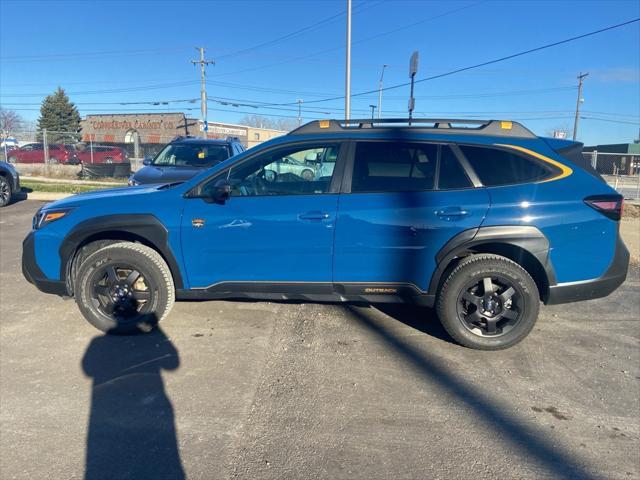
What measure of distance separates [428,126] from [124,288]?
3.10 meters

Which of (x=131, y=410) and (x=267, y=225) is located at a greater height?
(x=267, y=225)

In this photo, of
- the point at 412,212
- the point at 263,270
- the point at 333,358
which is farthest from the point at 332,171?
the point at 333,358

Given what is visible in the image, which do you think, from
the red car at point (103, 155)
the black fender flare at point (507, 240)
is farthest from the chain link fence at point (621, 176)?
the red car at point (103, 155)

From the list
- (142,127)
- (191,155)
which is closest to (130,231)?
(191,155)

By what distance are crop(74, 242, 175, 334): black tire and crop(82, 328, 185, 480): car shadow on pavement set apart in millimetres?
161

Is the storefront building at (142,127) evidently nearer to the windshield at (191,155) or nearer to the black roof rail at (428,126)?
the windshield at (191,155)

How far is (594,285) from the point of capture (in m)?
3.84

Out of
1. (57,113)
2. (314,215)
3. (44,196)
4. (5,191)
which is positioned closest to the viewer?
(314,215)

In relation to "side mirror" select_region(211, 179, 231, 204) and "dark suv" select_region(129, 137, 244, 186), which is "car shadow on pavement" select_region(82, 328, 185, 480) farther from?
"dark suv" select_region(129, 137, 244, 186)

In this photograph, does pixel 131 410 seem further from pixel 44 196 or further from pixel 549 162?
pixel 44 196

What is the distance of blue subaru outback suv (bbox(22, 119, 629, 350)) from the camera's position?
12.3 feet

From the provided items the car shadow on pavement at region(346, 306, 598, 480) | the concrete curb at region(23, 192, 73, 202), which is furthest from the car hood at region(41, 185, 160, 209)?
the concrete curb at region(23, 192, 73, 202)

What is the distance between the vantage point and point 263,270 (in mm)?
3982

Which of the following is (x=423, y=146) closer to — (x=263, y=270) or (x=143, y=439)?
(x=263, y=270)
